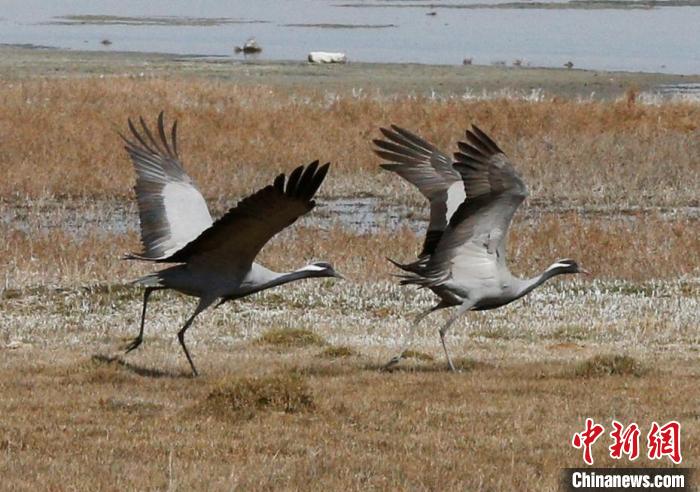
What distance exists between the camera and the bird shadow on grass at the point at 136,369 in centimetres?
955

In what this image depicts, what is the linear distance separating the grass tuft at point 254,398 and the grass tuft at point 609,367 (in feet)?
7.41

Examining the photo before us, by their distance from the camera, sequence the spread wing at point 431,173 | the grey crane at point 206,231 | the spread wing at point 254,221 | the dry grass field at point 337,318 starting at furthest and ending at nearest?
the spread wing at point 431,173 < the grey crane at point 206,231 < the spread wing at point 254,221 < the dry grass field at point 337,318

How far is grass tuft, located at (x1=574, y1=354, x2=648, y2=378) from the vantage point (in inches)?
375

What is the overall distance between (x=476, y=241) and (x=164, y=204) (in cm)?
242

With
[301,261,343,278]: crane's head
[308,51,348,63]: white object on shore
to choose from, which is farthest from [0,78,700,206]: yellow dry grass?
[308,51,348,63]: white object on shore

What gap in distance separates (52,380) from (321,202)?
39.2 ft

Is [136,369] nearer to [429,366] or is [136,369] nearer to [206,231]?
[206,231]

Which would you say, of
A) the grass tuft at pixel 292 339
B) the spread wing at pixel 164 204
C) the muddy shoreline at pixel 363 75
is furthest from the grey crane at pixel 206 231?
the muddy shoreline at pixel 363 75

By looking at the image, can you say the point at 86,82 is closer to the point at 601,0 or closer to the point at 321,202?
the point at 321,202

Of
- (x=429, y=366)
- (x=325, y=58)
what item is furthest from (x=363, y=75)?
(x=429, y=366)

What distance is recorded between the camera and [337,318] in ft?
42.0

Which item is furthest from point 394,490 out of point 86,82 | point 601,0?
point 601,0

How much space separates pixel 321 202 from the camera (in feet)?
68.4

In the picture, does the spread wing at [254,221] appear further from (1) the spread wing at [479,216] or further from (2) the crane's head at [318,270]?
(1) the spread wing at [479,216]
